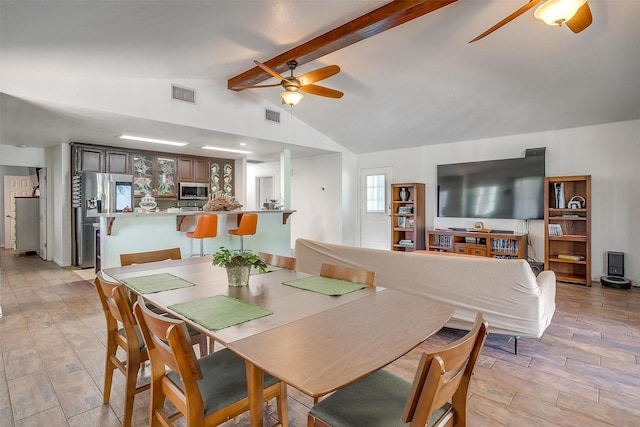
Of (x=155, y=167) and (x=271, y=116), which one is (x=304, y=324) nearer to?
(x=271, y=116)

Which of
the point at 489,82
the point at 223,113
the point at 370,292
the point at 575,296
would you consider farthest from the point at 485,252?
the point at 223,113

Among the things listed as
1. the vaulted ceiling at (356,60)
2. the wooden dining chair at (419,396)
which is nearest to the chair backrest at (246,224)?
the vaulted ceiling at (356,60)

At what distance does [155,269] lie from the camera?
2357 mm

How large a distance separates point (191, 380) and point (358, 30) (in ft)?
11.2

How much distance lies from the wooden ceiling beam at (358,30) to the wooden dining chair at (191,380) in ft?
10.4

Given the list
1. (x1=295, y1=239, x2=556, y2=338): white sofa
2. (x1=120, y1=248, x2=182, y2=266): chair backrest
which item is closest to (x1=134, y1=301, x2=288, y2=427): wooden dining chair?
(x1=120, y1=248, x2=182, y2=266): chair backrest

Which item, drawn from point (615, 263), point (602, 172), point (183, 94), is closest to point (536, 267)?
point (615, 263)

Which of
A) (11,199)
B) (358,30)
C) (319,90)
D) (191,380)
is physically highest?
(358,30)

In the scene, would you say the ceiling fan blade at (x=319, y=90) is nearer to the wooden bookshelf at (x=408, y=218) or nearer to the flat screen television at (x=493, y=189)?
the wooden bookshelf at (x=408, y=218)

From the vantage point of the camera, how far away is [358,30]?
133 inches

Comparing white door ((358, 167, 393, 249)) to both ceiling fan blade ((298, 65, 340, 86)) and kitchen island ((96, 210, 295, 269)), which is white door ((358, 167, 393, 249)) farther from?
ceiling fan blade ((298, 65, 340, 86))

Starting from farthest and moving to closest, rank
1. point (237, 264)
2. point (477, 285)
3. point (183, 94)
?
point (183, 94)
point (477, 285)
point (237, 264)

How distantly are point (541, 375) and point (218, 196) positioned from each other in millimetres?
4808

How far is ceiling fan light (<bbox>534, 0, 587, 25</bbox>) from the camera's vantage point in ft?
6.78
